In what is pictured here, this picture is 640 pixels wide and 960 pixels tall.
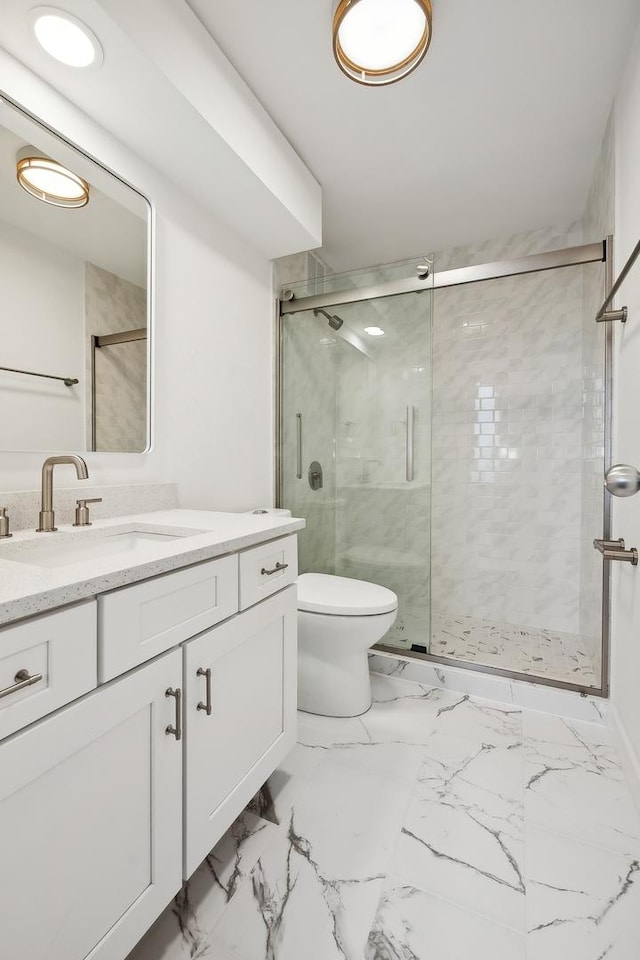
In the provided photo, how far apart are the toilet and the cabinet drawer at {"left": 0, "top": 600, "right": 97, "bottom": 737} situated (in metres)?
1.10

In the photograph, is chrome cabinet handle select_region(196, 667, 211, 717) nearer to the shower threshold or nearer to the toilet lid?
the toilet lid

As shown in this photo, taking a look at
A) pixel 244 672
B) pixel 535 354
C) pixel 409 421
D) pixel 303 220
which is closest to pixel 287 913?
pixel 244 672

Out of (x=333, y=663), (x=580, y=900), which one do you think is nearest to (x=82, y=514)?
(x=333, y=663)

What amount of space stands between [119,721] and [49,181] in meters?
1.46

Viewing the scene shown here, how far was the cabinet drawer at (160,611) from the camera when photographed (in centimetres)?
77

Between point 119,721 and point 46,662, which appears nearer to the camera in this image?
point 46,662

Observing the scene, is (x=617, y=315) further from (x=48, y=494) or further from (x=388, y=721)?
(x=48, y=494)

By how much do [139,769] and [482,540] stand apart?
2444 millimetres

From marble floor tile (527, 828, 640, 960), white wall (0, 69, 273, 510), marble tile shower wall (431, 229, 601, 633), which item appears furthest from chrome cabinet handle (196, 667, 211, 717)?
marble tile shower wall (431, 229, 601, 633)

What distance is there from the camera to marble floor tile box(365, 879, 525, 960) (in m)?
0.94

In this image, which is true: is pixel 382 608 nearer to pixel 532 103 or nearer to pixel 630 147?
pixel 630 147

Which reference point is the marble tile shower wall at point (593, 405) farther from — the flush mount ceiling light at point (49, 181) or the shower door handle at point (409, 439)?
the flush mount ceiling light at point (49, 181)

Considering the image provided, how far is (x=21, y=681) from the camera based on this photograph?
2.07 feet

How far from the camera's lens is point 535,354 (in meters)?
2.70
